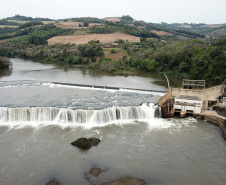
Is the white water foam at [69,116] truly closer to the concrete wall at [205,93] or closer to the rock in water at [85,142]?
the rock in water at [85,142]

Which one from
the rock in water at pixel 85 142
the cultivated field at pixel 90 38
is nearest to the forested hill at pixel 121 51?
the cultivated field at pixel 90 38

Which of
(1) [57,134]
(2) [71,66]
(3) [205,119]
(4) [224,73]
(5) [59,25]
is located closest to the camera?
(1) [57,134]

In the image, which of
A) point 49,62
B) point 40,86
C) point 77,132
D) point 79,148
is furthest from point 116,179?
point 49,62

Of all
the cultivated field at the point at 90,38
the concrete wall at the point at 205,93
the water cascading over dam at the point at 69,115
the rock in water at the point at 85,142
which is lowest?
the rock in water at the point at 85,142

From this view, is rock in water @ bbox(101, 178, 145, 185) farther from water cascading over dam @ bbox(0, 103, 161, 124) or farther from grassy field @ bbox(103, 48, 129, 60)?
grassy field @ bbox(103, 48, 129, 60)

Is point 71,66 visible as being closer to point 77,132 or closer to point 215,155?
point 77,132

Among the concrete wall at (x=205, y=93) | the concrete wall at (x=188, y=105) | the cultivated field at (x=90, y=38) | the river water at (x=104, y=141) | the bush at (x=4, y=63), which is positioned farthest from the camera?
the cultivated field at (x=90, y=38)

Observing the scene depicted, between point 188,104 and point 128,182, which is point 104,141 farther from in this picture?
point 188,104
